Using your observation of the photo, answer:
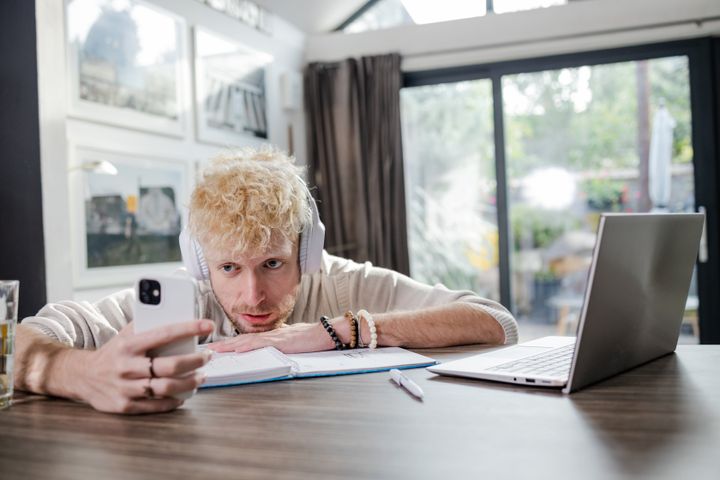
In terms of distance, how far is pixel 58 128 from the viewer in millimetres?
2625

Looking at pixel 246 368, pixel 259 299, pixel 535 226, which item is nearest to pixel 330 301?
pixel 259 299

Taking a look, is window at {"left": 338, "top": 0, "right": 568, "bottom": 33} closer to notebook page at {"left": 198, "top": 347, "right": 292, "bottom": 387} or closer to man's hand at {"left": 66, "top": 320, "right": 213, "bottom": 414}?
notebook page at {"left": 198, "top": 347, "right": 292, "bottom": 387}

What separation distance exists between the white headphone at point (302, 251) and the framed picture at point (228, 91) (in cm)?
205

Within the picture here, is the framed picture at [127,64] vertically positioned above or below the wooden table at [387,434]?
above

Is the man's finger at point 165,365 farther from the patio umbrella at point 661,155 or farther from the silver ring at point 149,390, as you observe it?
the patio umbrella at point 661,155

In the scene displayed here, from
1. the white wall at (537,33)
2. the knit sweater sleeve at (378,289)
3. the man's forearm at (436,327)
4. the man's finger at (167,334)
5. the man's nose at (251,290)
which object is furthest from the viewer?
the white wall at (537,33)

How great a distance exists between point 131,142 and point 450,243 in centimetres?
235

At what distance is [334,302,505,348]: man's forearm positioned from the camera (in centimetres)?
144

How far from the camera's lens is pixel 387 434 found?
2.56ft

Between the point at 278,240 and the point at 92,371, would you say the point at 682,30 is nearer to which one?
the point at 278,240

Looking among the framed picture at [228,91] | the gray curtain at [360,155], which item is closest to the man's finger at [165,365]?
the framed picture at [228,91]

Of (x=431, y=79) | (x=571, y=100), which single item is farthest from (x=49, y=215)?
(x=571, y=100)

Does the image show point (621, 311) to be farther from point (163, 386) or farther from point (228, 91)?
point (228, 91)

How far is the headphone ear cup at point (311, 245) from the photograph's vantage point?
1.67 meters
